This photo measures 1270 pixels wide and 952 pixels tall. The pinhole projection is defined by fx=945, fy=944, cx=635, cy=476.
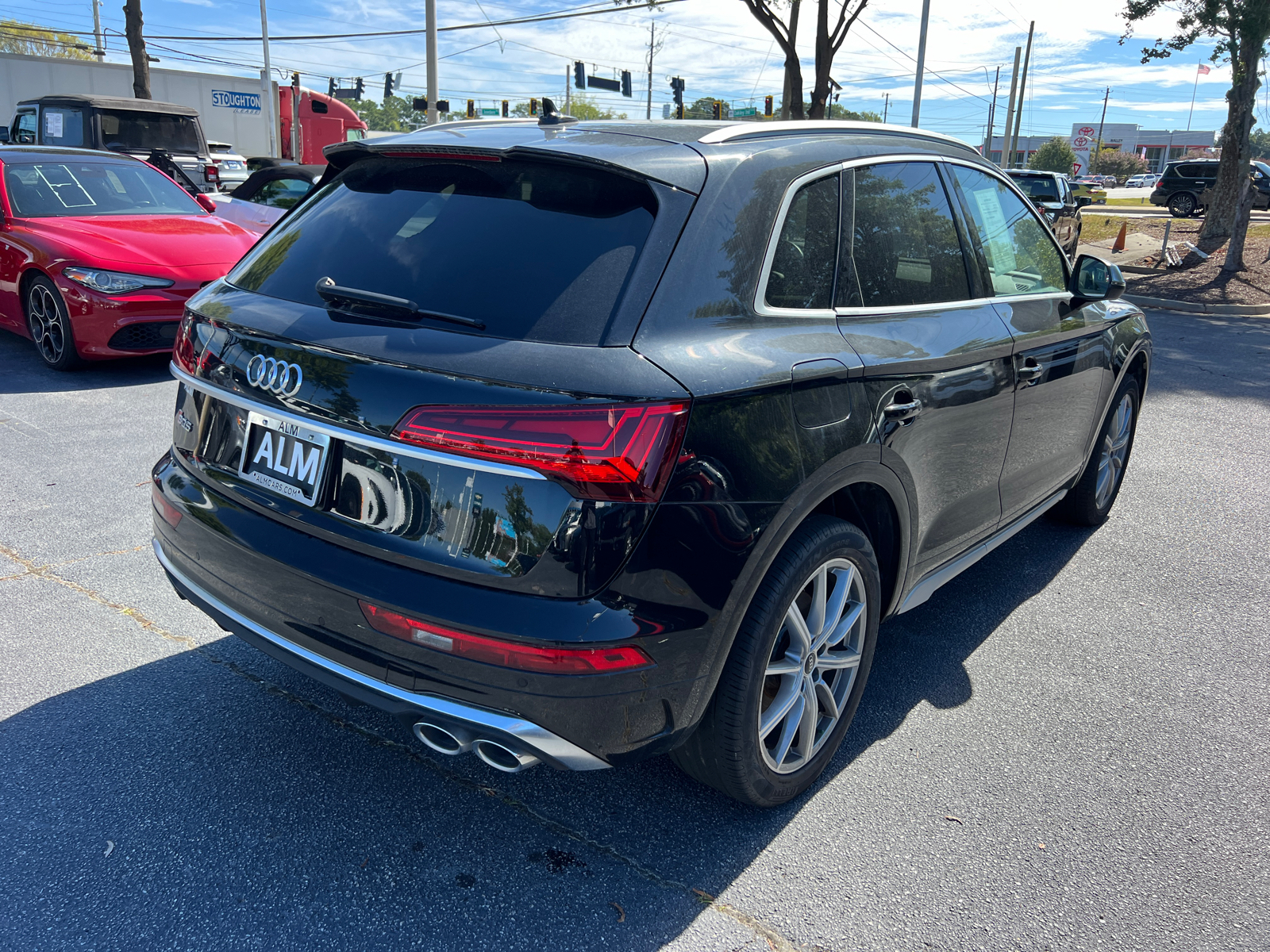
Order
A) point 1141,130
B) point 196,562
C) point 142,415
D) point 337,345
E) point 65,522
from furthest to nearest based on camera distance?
point 1141,130, point 142,415, point 65,522, point 196,562, point 337,345

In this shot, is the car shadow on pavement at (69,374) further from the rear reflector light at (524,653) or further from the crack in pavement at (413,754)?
the rear reflector light at (524,653)

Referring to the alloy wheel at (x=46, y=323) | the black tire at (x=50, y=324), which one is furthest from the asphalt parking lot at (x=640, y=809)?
the alloy wheel at (x=46, y=323)

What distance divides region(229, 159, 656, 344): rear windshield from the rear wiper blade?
0.02 metres

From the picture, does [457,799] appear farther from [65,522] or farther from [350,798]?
[65,522]

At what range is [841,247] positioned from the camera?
2682mm

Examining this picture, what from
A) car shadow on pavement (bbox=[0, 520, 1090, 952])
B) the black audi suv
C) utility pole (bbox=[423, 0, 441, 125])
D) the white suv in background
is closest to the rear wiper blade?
the black audi suv

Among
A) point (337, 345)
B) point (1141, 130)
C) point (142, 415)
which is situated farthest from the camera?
point (1141, 130)

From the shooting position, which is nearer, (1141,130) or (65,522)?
(65,522)

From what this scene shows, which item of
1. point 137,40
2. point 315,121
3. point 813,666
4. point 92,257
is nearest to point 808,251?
point 813,666

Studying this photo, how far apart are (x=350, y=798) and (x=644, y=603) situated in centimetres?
115

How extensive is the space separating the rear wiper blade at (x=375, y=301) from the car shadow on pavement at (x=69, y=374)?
5465 millimetres

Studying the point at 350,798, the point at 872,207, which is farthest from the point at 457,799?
the point at 872,207

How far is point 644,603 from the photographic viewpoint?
6.57ft

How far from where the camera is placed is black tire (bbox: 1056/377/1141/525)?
4622 millimetres
